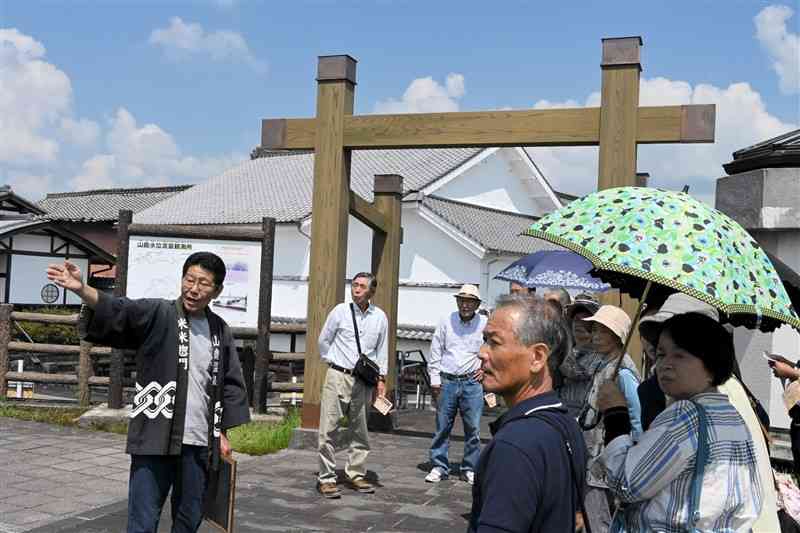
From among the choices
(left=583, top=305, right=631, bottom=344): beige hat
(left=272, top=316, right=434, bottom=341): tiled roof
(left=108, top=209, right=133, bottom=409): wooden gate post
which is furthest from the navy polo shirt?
(left=272, top=316, right=434, bottom=341): tiled roof

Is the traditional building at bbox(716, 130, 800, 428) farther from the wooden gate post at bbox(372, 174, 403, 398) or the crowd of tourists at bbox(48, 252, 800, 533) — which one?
the wooden gate post at bbox(372, 174, 403, 398)

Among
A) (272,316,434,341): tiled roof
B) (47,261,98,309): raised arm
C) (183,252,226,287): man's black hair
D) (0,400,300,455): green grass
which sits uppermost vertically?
(183,252,226,287): man's black hair

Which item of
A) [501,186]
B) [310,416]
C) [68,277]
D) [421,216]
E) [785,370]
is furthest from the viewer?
[501,186]

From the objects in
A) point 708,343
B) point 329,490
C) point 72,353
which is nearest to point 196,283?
point 708,343

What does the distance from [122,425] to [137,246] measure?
2.02 meters

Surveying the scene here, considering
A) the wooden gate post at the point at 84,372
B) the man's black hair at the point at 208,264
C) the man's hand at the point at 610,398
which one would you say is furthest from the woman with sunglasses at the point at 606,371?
the wooden gate post at the point at 84,372

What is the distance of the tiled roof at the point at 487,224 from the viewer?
74.8 feet

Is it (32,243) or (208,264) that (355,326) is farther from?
(32,243)

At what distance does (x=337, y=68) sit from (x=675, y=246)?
623 cm

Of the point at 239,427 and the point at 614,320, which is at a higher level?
the point at 614,320

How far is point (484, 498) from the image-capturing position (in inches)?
73.9

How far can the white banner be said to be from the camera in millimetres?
9086

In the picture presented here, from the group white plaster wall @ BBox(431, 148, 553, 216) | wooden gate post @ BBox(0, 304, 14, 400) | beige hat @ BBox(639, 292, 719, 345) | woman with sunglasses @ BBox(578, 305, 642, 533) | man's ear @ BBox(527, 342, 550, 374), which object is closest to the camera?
man's ear @ BBox(527, 342, 550, 374)

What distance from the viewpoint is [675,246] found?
2551mm
